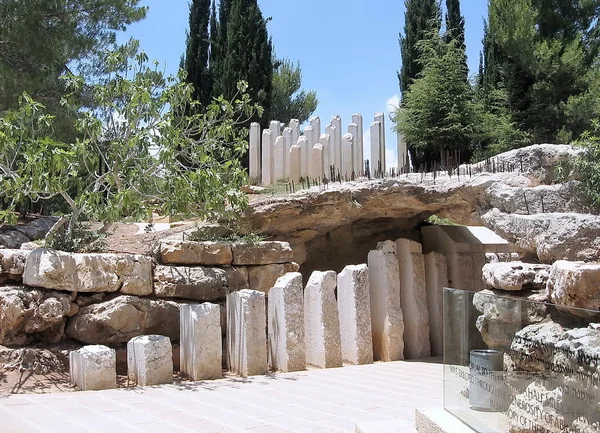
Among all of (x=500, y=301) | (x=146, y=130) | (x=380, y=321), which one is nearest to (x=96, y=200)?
(x=146, y=130)

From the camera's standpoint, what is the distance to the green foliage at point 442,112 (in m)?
13.8

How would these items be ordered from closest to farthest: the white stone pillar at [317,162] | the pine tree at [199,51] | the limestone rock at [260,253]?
1. the limestone rock at [260,253]
2. the white stone pillar at [317,162]
3. the pine tree at [199,51]

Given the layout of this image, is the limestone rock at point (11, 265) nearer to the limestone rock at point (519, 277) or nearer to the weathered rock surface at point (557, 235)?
the limestone rock at point (519, 277)

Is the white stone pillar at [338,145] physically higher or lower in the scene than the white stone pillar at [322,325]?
higher

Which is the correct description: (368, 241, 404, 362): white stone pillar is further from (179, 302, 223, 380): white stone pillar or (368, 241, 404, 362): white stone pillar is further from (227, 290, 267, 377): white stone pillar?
(179, 302, 223, 380): white stone pillar

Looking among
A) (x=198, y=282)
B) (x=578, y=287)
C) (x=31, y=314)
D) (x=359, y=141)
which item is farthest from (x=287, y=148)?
(x=578, y=287)

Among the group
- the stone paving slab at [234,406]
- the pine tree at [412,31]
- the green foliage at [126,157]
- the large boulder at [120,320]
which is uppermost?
the pine tree at [412,31]

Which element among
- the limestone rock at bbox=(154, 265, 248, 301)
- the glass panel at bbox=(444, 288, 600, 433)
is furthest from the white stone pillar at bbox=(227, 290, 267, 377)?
the glass panel at bbox=(444, 288, 600, 433)

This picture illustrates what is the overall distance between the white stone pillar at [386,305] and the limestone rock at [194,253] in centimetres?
247

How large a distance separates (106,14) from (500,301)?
10.2m

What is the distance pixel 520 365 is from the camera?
8.73 feet

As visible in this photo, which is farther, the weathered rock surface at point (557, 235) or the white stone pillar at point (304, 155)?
the white stone pillar at point (304, 155)

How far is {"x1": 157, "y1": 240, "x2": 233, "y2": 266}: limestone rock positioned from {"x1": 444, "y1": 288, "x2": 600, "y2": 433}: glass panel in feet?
16.3

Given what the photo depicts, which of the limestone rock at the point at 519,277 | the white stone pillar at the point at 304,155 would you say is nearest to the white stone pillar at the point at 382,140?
the white stone pillar at the point at 304,155
